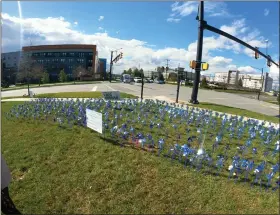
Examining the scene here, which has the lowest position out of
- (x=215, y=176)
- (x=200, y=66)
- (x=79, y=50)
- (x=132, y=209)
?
(x=132, y=209)

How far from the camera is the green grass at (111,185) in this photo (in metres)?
2.46

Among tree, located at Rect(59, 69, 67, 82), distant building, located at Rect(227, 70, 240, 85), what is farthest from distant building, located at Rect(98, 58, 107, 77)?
distant building, located at Rect(227, 70, 240, 85)

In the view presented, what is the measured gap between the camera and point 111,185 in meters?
3.04

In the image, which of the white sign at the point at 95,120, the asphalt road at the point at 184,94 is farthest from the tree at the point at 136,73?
the white sign at the point at 95,120

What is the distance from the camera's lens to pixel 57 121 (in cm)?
557

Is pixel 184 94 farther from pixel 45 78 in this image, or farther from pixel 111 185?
pixel 45 78

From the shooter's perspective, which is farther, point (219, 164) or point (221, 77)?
point (219, 164)

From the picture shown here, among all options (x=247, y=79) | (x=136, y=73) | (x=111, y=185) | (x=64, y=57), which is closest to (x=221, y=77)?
(x=247, y=79)

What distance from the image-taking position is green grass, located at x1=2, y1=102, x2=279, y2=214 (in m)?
2.46

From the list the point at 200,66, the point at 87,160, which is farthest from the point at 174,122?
the point at 200,66

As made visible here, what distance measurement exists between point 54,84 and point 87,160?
1.25m

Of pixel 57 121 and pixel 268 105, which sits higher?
pixel 268 105

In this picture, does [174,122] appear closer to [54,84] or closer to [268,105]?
[54,84]

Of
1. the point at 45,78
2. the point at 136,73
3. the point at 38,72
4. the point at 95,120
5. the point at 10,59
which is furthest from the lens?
the point at 95,120
